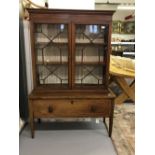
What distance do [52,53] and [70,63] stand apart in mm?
265

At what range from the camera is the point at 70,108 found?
2506mm

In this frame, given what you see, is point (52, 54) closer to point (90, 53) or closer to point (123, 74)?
point (90, 53)

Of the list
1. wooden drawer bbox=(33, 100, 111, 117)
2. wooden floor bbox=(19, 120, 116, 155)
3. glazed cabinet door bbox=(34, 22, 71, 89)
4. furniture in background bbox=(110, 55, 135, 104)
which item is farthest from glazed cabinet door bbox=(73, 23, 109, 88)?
furniture in background bbox=(110, 55, 135, 104)

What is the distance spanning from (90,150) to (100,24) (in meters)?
1.40

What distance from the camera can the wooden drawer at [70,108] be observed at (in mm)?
2496

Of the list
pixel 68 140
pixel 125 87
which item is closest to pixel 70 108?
pixel 68 140

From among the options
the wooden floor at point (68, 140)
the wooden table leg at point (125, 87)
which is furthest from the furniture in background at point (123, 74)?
the wooden floor at point (68, 140)

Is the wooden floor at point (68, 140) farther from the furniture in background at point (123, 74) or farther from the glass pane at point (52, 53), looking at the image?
the furniture in background at point (123, 74)

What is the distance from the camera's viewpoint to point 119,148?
237 cm

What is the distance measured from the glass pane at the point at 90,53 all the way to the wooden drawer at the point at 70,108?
1.07 feet
